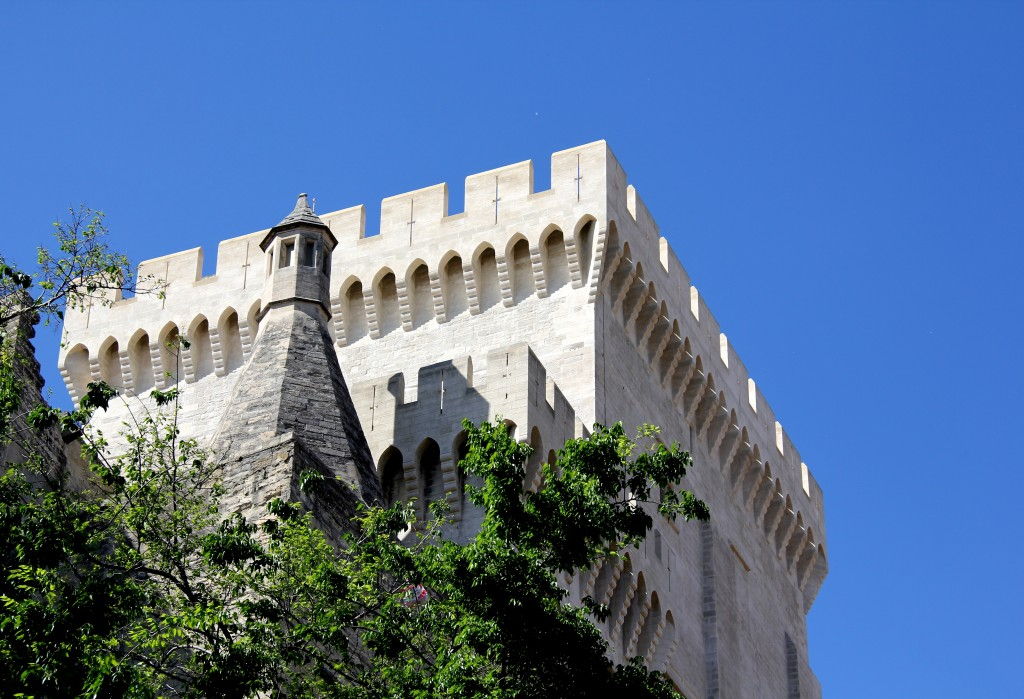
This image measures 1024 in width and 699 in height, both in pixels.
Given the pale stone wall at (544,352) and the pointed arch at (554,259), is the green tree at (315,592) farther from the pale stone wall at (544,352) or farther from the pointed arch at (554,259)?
the pointed arch at (554,259)

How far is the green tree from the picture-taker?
17219 mm

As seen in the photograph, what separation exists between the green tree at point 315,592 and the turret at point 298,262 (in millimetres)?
A: 7760

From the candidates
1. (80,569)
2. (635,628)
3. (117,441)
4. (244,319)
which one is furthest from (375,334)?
(80,569)

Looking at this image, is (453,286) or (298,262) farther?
(453,286)

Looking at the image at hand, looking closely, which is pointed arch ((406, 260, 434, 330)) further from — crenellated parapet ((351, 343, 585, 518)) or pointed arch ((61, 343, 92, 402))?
pointed arch ((61, 343, 92, 402))

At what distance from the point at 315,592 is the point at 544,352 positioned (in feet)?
43.9

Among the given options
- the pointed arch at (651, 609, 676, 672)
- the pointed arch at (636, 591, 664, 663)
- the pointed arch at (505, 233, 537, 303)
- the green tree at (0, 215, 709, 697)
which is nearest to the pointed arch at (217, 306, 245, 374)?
the pointed arch at (505, 233, 537, 303)

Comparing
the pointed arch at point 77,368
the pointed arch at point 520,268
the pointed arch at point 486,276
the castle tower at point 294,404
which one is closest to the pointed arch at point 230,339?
the pointed arch at point 77,368

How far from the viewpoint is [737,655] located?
3453cm

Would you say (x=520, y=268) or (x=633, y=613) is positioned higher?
(x=520, y=268)

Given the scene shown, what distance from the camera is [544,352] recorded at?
103 ft

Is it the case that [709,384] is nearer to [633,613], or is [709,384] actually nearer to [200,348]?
[633,613]

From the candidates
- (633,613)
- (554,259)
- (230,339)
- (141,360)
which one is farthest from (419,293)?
(633,613)

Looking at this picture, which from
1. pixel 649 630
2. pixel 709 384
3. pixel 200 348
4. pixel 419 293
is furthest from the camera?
pixel 709 384
